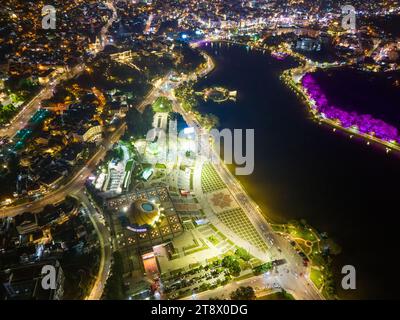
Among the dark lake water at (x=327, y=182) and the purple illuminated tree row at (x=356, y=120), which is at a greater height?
the purple illuminated tree row at (x=356, y=120)

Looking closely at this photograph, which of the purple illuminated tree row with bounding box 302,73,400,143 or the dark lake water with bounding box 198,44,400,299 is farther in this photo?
the purple illuminated tree row with bounding box 302,73,400,143

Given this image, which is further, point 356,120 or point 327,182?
point 356,120

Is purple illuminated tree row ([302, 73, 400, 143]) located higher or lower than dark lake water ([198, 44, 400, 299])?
higher

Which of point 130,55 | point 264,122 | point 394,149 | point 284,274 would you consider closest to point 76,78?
point 130,55

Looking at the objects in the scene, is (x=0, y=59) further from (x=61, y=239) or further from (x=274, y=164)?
(x=274, y=164)

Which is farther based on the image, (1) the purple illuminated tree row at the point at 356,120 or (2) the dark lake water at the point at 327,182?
(1) the purple illuminated tree row at the point at 356,120
